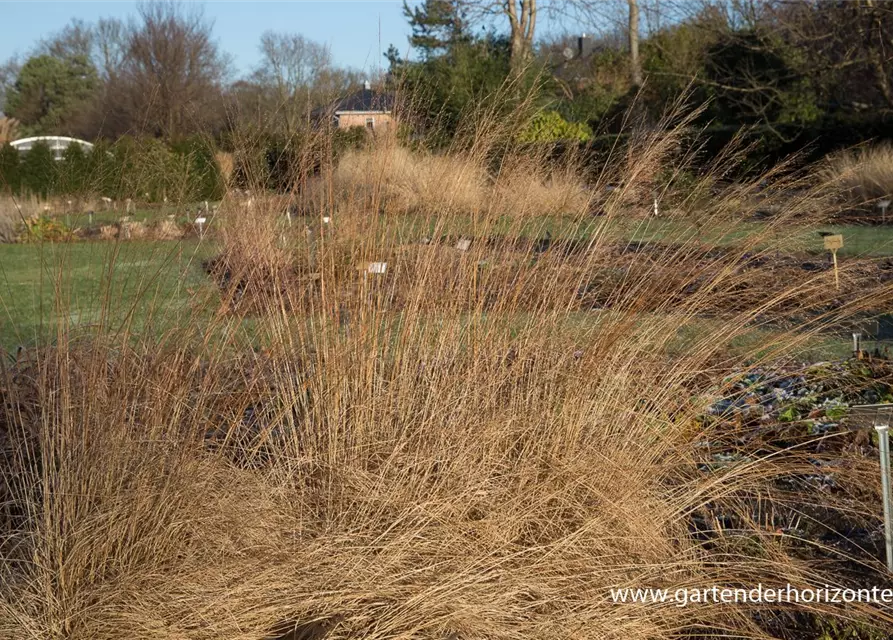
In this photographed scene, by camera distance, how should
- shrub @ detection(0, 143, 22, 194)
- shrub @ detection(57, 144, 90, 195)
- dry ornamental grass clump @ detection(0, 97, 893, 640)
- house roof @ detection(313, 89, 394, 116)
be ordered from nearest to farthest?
dry ornamental grass clump @ detection(0, 97, 893, 640) < shrub @ detection(57, 144, 90, 195) < shrub @ detection(0, 143, 22, 194) < house roof @ detection(313, 89, 394, 116)

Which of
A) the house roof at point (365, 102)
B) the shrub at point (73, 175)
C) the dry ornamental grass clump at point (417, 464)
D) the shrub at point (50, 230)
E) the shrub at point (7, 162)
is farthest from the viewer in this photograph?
the house roof at point (365, 102)

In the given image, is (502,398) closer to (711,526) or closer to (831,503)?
(711,526)

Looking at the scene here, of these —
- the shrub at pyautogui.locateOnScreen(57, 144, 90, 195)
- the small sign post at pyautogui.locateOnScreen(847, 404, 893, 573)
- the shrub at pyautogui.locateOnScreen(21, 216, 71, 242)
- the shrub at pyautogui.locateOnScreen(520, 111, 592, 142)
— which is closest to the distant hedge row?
the shrub at pyautogui.locateOnScreen(57, 144, 90, 195)

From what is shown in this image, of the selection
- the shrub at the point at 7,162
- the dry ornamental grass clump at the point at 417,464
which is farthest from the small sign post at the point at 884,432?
the shrub at the point at 7,162

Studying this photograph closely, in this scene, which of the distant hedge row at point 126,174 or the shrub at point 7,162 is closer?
the distant hedge row at point 126,174

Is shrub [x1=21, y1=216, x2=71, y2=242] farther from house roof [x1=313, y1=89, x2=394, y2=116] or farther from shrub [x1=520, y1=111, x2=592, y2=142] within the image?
shrub [x1=520, y1=111, x2=592, y2=142]

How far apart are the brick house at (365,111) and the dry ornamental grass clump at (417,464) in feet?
0.67

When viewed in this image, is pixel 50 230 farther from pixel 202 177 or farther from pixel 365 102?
pixel 365 102

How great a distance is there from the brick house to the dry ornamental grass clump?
20 cm

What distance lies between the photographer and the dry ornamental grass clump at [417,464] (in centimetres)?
219

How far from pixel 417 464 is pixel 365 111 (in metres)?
1.44

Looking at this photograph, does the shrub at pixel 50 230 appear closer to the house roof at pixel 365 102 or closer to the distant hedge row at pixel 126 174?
the distant hedge row at pixel 126 174

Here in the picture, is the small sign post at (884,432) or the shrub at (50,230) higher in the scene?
the shrub at (50,230)

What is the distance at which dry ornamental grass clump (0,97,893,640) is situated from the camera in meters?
2.19
